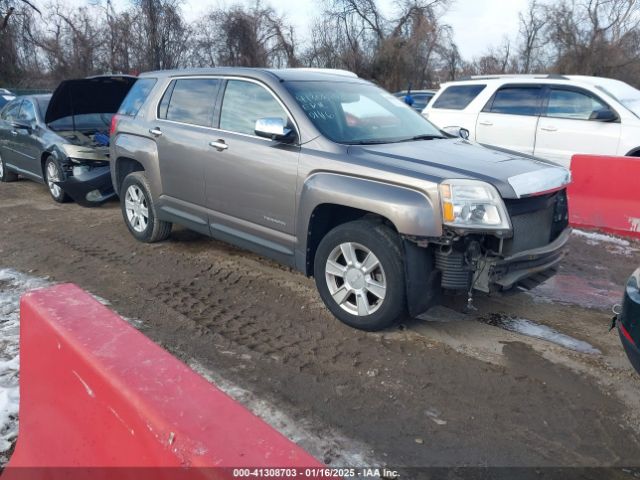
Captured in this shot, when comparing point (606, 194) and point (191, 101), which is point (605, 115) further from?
point (191, 101)

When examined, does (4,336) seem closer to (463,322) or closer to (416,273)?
(416,273)

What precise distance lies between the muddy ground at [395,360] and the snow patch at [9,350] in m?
0.27

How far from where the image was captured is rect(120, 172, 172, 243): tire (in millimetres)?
5773

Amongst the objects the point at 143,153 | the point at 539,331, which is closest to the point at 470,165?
the point at 539,331

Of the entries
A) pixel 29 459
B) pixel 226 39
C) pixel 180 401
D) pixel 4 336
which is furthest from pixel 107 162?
pixel 226 39

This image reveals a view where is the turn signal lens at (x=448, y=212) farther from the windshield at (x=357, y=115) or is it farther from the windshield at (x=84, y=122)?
the windshield at (x=84, y=122)

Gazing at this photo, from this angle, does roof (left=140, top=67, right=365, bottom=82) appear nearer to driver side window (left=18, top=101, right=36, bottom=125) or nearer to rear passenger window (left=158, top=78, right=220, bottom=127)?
rear passenger window (left=158, top=78, right=220, bottom=127)

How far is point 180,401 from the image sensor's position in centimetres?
168

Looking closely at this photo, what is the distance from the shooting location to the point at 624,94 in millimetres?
8016

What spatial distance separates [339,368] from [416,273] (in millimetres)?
790

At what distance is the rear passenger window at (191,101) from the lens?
199 inches

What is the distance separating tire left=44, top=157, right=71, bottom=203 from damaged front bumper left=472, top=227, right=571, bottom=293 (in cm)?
634

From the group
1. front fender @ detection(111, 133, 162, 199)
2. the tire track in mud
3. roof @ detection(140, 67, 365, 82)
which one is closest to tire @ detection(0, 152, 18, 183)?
front fender @ detection(111, 133, 162, 199)

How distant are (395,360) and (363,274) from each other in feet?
Answer: 2.06
